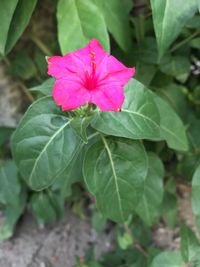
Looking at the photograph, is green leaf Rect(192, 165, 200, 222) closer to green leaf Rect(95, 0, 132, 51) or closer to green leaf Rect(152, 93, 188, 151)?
green leaf Rect(152, 93, 188, 151)

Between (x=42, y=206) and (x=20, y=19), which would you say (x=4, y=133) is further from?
(x=20, y=19)


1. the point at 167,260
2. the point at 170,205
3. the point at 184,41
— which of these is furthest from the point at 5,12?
the point at 170,205

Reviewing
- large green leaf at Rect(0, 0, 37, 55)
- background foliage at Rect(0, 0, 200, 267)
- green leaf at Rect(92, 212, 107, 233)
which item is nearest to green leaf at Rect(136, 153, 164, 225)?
background foliage at Rect(0, 0, 200, 267)

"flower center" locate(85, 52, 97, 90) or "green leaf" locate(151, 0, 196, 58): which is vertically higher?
"green leaf" locate(151, 0, 196, 58)

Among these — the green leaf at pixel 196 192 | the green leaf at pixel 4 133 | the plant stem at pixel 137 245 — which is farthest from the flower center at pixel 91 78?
the plant stem at pixel 137 245

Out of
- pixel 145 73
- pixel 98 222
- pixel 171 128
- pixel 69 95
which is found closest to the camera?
pixel 69 95

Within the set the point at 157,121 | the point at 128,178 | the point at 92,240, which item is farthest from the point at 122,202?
the point at 92,240
